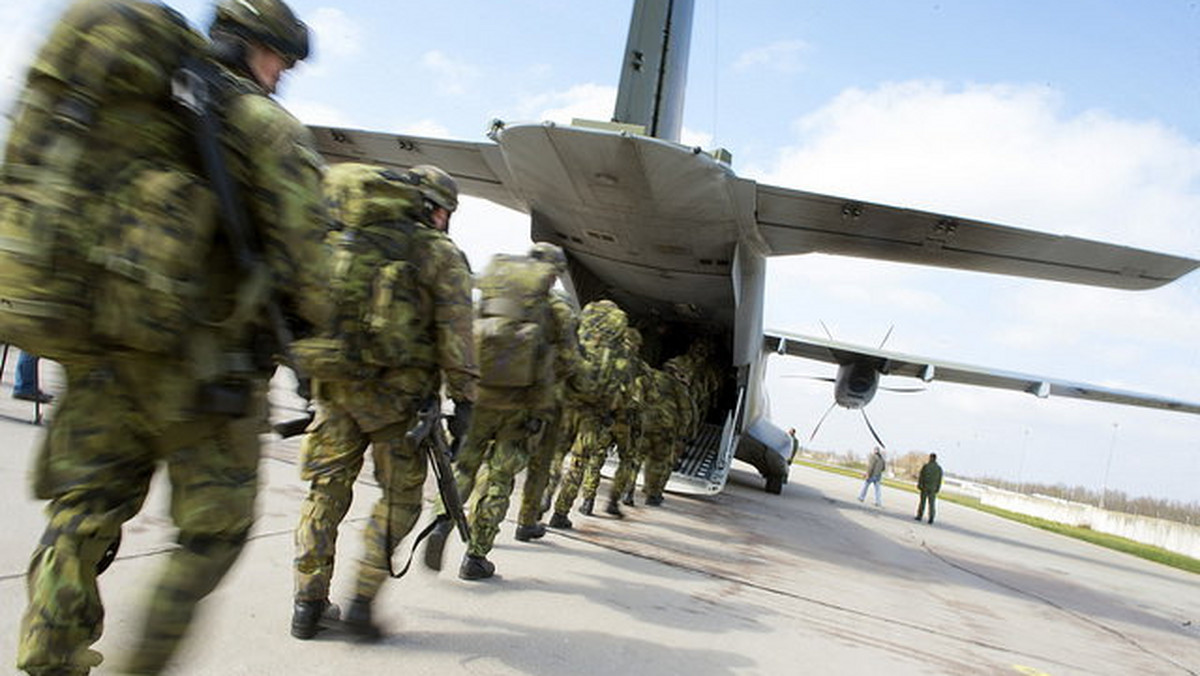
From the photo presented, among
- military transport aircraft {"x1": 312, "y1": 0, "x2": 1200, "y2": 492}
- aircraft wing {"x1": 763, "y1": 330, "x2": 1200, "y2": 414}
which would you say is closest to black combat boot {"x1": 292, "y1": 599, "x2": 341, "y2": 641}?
military transport aircraft {"x1": 312, "y1": 0, "x2": 1200, "y2": 492}

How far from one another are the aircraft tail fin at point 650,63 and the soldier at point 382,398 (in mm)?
5343

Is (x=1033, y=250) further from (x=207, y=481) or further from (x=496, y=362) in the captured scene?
(x=207, y=481)

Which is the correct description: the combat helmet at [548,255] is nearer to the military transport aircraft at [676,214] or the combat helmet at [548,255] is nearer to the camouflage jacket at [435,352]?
the camouflage jacket at [435,352]

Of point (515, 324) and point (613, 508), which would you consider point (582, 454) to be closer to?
point (613, 508)

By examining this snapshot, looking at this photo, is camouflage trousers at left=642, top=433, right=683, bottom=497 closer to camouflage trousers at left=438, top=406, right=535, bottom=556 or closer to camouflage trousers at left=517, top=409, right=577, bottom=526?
Answer: camouflage trousers at left=517, top=409, right=577, bottom=526

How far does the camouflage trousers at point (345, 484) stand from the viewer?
291 centimetres

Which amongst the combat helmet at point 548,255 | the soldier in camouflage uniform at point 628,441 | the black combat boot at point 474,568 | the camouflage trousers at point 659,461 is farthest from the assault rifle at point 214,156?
the camouflage trousers at point 659,461

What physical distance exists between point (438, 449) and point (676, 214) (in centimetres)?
513

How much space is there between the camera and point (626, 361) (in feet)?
21.3

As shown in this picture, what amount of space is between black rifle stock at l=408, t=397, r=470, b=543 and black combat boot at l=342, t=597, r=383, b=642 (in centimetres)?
49

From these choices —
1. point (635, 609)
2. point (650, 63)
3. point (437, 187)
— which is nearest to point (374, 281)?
point (437, 187)

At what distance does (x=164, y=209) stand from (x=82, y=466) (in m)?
0.64

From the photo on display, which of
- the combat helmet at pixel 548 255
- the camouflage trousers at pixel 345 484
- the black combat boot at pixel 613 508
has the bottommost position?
the black combat boot at pixel 613 508

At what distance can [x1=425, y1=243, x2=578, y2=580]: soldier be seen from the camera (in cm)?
416
